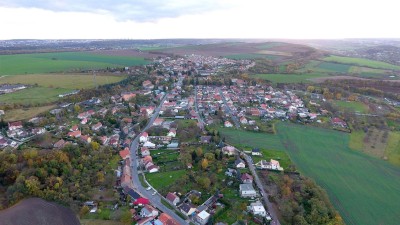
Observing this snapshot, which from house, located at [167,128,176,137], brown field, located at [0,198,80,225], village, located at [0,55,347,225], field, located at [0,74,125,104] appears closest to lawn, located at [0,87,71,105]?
field, located at [0,74,125,104]

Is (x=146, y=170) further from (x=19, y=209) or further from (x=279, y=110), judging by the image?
(x=279, y=110)

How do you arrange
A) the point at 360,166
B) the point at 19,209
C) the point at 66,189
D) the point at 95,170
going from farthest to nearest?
the point at 360,166, the point at 95,170, the point at 66,189, the point at 19,209

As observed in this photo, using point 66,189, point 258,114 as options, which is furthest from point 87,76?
point 66,189

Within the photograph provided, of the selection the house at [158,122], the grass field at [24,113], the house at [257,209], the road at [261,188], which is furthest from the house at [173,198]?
the grass field at [24,113]

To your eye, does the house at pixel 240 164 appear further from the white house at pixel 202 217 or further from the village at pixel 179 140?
the white house at pixel 202 217

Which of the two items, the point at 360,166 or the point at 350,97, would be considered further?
the point at 350,97

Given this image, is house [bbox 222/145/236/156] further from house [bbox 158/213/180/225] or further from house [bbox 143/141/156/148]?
house [bbox 158/213/180/225]

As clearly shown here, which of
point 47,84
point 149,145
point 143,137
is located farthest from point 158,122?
point 47,84

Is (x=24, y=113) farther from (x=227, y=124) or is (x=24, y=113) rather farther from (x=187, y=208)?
(x=187, y=208)
